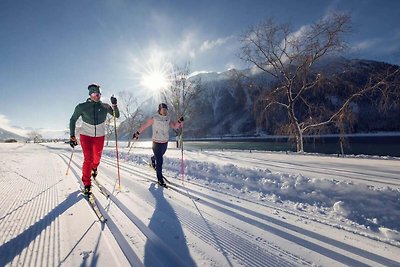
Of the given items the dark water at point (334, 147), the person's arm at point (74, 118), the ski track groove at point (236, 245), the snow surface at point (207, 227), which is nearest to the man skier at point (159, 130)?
the snow surface at point (207, 227)

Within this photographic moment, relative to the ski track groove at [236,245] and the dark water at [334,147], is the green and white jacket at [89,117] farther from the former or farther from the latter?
the dark water at [334,147]

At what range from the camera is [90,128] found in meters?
5.41

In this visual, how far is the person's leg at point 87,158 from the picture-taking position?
527cm

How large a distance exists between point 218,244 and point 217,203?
174 centimetres

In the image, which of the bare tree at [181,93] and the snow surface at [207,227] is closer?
the snow surface at [207,227]

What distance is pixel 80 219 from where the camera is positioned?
3.74 metres

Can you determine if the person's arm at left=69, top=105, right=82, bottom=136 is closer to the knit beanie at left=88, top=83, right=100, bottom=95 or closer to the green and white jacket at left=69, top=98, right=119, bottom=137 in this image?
the green and white jacket at left=69, top=98, right=119, bottom=137

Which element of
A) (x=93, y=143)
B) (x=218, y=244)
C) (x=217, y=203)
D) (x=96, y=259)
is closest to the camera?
(x=96, y=259)

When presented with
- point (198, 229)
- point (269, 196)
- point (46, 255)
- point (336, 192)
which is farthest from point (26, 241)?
point (336, 192)

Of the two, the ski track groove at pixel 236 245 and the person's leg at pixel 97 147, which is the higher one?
the person's leg at pixel 97 147

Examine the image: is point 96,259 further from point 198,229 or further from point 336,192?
point 336,192

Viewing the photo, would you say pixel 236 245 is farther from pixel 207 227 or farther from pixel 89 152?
pixel 89 152

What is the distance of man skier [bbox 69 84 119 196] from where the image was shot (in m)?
5.30

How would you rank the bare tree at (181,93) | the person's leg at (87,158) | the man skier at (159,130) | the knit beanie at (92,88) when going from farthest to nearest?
the bare tree at (181,93)
the man skier at (159,130)
the knit beanie at (92,88)
the person's leg at (87,158)
